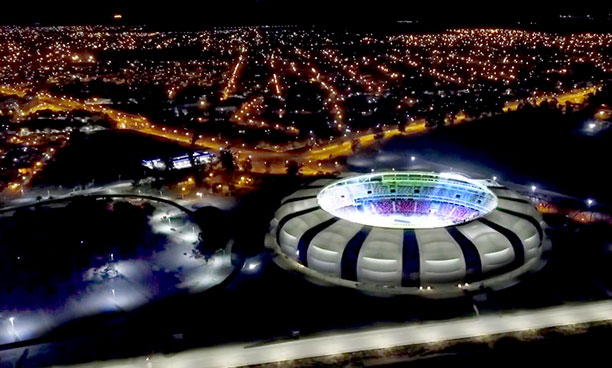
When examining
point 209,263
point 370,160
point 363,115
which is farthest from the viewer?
point 363,115

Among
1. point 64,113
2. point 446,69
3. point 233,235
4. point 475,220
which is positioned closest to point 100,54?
point 64,113

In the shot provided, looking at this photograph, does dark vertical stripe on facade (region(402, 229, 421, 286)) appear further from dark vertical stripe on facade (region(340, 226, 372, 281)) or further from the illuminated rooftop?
the illuminated rooftop

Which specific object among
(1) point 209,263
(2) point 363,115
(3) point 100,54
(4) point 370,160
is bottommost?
(1) point 209,263

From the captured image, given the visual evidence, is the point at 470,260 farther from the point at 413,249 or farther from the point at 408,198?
the point at 408,198

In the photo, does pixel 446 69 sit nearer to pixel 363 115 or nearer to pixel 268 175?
pixel 363 115

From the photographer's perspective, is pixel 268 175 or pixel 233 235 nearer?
pixel 233 235

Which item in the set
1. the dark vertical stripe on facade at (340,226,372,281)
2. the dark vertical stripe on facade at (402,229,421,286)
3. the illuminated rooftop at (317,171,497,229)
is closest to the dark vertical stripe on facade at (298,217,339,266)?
the dark vertical stripe on facade at (340,226,372,281)
